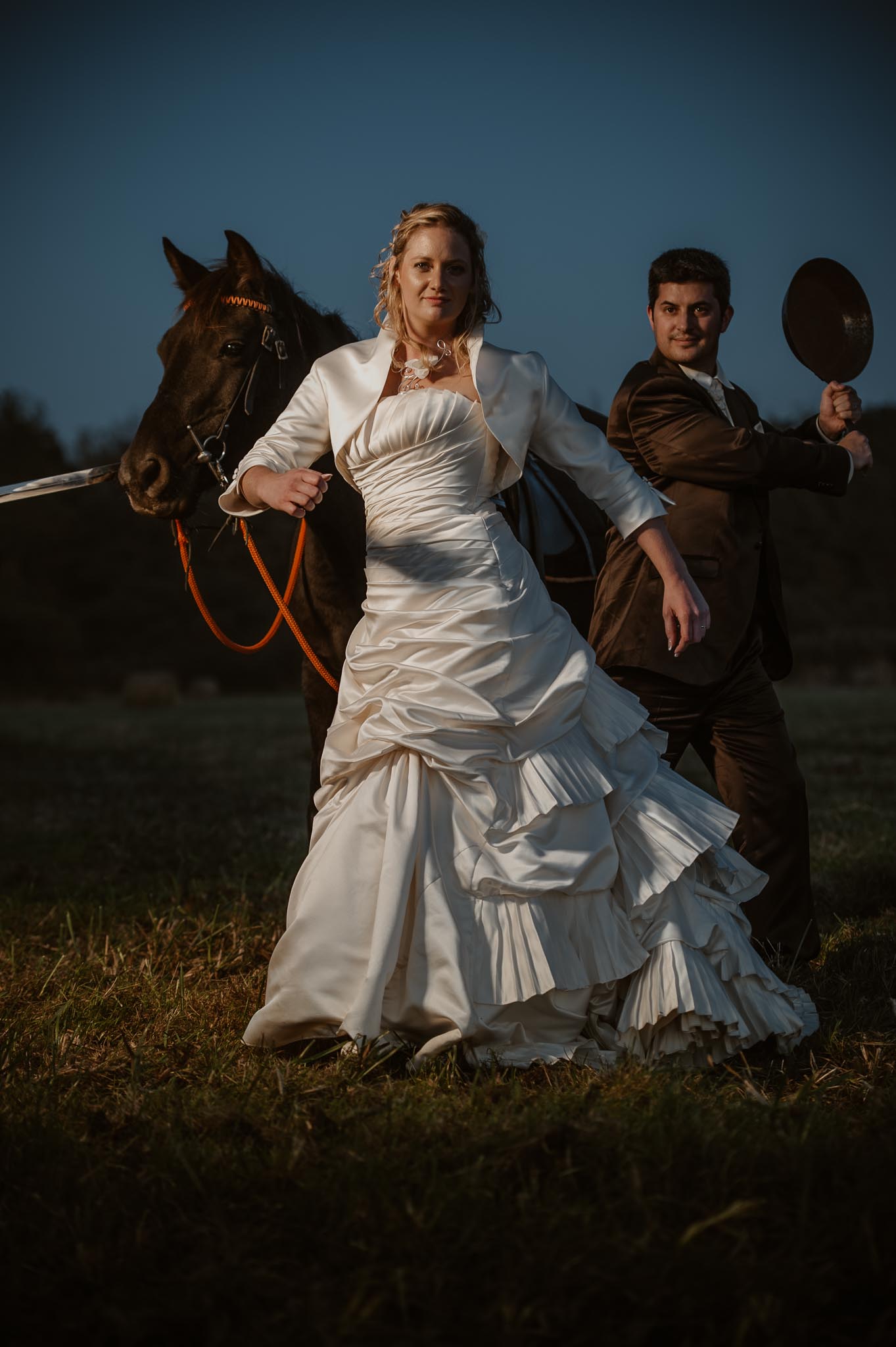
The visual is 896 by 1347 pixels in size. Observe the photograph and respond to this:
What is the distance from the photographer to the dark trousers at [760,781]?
4.45 meters

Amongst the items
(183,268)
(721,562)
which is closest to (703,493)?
(721,562)

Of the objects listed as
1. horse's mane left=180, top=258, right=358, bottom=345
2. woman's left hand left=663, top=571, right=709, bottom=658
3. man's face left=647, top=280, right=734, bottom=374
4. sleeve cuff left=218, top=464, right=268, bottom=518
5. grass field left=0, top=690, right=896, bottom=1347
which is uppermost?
horse's mane left=180, top=258, right=358, bottom=345

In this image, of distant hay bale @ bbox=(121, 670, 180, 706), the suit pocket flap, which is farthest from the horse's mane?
distant hay bale @ bbox=(121, 670, 180, 706)

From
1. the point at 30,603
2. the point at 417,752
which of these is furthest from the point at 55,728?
the point at 30,603

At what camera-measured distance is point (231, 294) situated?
4.93 meters

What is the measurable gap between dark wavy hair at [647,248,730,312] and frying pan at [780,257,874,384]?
0.35m

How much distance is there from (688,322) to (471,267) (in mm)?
1018

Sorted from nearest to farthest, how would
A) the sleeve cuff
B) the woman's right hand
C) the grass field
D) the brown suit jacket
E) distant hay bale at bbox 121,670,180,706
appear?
1. the grass field
2. the woman's right hand
3. the sleeve cuff
4. the brown suit jacket
5. distant hay bale at bbox 121,670,180,706

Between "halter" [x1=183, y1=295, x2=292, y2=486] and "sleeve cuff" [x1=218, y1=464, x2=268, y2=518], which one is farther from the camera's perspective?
"halter" [x1=183, y1=295, x2=292, y2=486]

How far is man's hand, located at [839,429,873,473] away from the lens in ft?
14.1

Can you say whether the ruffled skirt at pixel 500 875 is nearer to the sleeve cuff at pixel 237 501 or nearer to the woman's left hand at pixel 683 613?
the woman's left hand at pixel 683 613

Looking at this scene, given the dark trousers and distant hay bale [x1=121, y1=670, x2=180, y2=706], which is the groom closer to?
the dark trousers

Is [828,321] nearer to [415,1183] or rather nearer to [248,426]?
[248,426]

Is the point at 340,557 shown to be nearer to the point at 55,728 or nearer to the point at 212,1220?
the point at 212,1220
